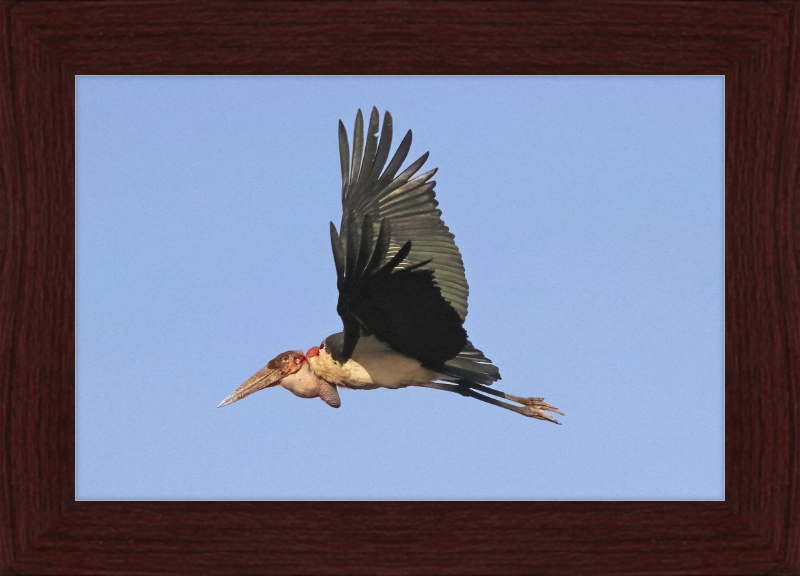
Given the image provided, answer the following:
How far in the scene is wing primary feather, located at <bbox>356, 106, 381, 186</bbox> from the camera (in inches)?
160

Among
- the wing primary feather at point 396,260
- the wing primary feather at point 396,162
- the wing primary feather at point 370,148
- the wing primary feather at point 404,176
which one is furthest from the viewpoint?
the wing primary feather at point 404,176

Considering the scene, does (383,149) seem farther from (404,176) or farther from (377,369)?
(377,369)

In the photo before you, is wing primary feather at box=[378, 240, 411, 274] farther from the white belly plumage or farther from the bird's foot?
the bird's foot

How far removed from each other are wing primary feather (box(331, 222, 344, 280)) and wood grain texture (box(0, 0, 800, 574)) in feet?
2.64

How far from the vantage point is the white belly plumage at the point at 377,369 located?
15.1 feet

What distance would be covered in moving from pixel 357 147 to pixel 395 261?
0.76 meters

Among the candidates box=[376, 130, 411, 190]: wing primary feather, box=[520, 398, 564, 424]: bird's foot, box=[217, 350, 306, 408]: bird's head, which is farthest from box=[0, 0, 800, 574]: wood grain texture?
box=[217, 350, 306, 408]: bird's head

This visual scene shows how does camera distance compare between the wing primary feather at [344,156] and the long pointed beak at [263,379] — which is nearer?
the wing primary feather at [344,156]

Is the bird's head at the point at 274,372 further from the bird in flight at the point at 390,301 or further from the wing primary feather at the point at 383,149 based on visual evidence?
the wing primary feather at the point at 383,149
